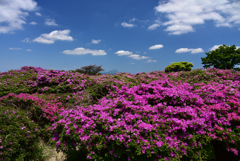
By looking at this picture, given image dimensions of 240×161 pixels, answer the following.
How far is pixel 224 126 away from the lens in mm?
4586

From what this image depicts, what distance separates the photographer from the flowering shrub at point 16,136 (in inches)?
171

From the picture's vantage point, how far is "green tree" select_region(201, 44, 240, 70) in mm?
29505

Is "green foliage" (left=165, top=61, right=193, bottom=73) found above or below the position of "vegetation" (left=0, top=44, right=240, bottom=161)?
above

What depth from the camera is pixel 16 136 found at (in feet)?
15.2

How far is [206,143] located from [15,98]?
7.34 meters

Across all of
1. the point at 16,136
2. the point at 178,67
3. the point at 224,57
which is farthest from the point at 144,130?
the point at 224,57

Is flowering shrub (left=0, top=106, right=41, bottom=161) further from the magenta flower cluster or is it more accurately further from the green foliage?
the green foliage

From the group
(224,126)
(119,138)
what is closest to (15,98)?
(119,138)

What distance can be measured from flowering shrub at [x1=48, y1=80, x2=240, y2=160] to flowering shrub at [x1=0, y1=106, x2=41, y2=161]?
843mm

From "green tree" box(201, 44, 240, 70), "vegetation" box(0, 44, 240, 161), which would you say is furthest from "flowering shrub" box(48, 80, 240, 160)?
"green tree" box(201, 44, 240, 70)

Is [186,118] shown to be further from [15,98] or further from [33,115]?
[15,98]

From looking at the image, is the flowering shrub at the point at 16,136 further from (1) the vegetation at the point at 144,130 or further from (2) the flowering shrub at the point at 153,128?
(2) the flowering shrub at the point at 153,128

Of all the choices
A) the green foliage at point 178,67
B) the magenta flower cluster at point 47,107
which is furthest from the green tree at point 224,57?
the magenta flower cluster at point 47,107

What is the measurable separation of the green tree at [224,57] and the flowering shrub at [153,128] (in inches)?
1169
